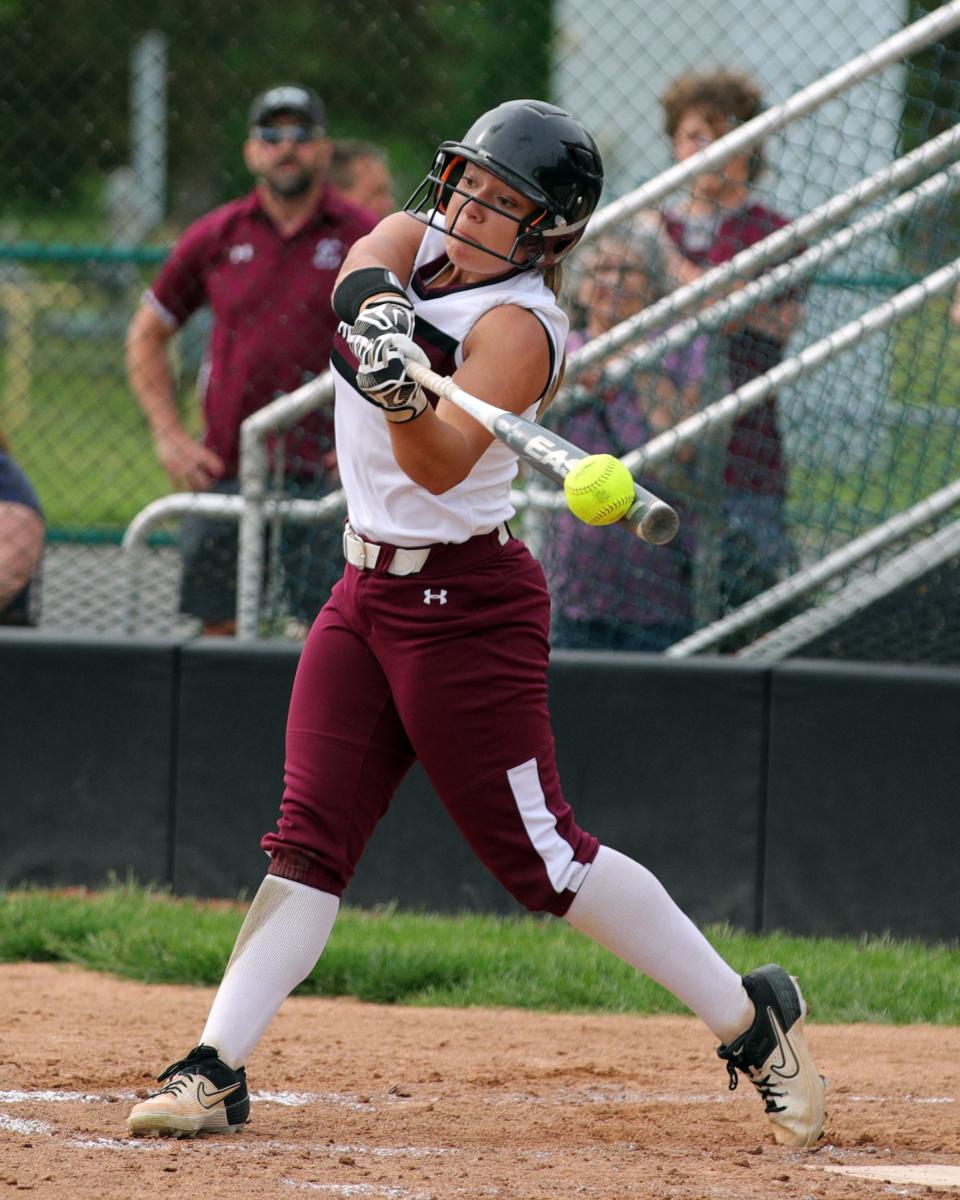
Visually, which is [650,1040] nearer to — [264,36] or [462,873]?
[462,873]

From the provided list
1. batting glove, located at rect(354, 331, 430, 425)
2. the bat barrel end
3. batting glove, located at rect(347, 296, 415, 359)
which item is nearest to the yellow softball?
the bat barrel end

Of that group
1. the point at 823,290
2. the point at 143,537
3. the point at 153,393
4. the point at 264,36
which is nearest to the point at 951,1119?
the point at 823,290

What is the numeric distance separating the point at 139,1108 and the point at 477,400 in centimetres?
142

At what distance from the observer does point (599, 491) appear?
2.58 metres

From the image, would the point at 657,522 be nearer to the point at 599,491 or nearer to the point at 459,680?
the point at 599,491

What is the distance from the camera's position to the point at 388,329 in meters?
2.89

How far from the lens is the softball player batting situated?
10.3ft

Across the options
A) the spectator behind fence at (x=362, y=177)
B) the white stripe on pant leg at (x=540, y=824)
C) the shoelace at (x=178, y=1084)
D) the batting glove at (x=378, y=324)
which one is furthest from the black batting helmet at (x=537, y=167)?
the spectator behind fence at (x=362, y=177)

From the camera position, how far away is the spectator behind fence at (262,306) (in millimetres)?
5680

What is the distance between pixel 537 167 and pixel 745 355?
7.52 feet

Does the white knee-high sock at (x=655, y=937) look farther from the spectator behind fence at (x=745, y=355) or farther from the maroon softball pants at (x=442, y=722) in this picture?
the spectator behind fence at (x=745, y=355)

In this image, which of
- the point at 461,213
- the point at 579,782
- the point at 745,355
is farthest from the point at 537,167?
the point at 579,782

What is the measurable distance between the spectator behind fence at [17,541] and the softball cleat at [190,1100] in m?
2.71

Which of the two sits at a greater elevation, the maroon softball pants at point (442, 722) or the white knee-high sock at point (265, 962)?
the maroon softball pants at point (442, 722)
